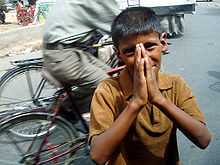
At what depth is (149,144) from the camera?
189cm

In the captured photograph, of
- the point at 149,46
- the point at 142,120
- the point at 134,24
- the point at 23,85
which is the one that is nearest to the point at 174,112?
the point at 142,120

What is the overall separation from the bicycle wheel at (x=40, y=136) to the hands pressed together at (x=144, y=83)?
1.80 m

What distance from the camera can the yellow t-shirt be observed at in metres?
1.88

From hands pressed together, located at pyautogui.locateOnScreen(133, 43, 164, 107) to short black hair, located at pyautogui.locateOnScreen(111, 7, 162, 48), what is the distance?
14 cm

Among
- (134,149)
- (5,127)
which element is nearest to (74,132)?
(5,127)

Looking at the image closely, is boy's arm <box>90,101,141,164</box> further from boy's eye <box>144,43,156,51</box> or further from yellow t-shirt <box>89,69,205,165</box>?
boy's eye <box>144,43,156,51</box>

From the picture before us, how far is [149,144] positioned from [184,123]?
7.9 inches

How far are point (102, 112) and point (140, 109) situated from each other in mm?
201

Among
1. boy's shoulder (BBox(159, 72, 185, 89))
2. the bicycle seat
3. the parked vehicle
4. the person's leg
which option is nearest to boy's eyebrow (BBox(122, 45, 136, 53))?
boy's shoulder (BBox(159, 72, 185, 89))

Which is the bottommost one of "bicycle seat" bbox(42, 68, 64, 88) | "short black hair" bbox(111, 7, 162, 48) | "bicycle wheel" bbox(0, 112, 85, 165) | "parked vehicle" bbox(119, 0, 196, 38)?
"parked vehicle" bbox(119, 0, 196, 38)

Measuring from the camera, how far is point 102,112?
1.89 meters

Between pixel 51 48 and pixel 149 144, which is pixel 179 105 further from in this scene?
pixel 51 48

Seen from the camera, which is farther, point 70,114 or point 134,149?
point 70,114

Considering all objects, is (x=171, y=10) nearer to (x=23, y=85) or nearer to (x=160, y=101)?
(x=23, y=85)
